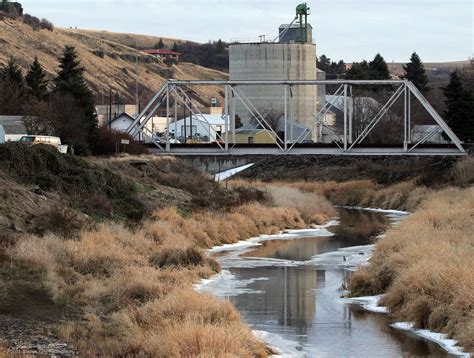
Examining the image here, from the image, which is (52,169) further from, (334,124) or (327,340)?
(334,124)

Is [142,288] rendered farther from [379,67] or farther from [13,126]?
[379,67]

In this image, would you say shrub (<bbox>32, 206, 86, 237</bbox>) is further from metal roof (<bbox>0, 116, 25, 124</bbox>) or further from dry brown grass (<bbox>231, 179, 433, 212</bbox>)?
dry brown grass (<bbox>231, 179, 433, 212</bbox>)

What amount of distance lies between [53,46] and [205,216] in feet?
443

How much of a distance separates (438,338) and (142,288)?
28.5 ft

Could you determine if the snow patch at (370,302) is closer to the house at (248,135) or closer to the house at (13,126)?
the house at (13,126)

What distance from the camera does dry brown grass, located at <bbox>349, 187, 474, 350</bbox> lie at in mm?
26734

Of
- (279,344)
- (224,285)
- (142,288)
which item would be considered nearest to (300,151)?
(224,285)

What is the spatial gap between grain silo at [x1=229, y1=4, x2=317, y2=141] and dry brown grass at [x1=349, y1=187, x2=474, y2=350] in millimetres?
60696

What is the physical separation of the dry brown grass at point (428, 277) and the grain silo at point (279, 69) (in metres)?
60.7

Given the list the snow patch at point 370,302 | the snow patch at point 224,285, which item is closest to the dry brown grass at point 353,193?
the snow patch at point 224,285

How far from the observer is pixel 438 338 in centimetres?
2656

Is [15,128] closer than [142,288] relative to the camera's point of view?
No

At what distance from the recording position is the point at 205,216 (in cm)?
5738

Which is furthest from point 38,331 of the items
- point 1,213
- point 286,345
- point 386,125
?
point 386,125
